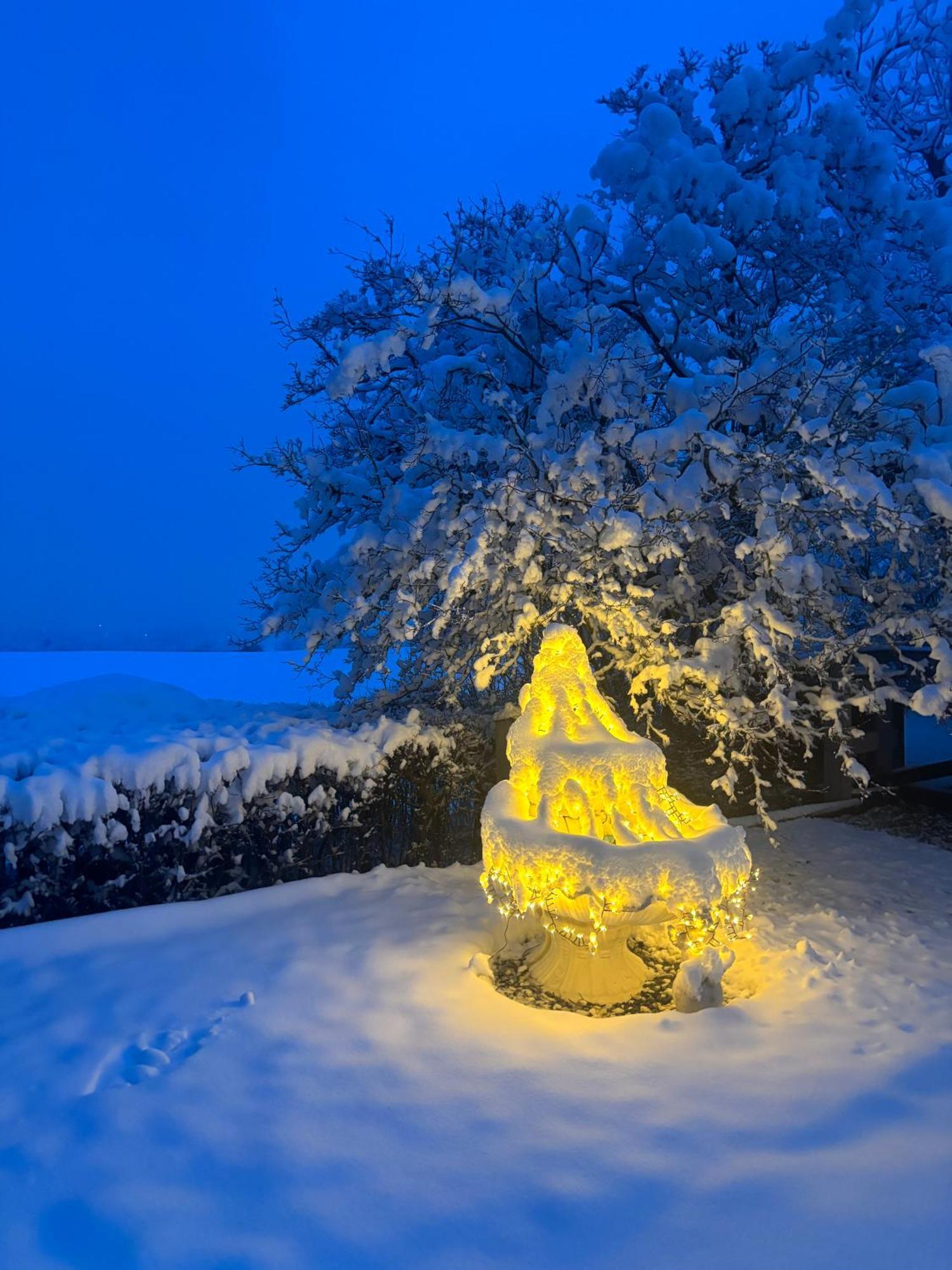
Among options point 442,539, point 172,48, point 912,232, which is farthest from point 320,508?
point 172,48

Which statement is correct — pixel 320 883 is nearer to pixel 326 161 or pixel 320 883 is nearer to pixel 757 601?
pixel 757 601

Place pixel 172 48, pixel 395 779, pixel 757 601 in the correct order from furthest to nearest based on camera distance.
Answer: pixel 172 48
pixel 395 779
pixel 757 601

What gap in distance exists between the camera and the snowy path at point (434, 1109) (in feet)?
7.93

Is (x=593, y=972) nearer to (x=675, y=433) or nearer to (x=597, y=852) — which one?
(x=597, y=852)

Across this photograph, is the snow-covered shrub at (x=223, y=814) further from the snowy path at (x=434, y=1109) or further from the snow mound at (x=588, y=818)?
the snow mound at (x=588, y=818)

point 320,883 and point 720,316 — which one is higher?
point 720,316

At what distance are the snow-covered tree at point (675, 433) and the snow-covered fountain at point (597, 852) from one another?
100 centimetres

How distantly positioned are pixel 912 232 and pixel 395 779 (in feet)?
→ 22.3

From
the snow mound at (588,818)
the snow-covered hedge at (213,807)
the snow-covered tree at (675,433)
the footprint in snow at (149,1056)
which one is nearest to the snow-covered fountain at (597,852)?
the snow mound at (588,818)

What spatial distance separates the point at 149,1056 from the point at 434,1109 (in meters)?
1.20

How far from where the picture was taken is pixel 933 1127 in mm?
2867

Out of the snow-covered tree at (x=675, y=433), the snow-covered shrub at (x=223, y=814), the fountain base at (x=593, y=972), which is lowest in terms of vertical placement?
the fountain base at (x=593, y=972)

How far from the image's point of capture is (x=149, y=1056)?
3.33m

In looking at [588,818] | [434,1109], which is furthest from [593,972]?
[434,1109]
